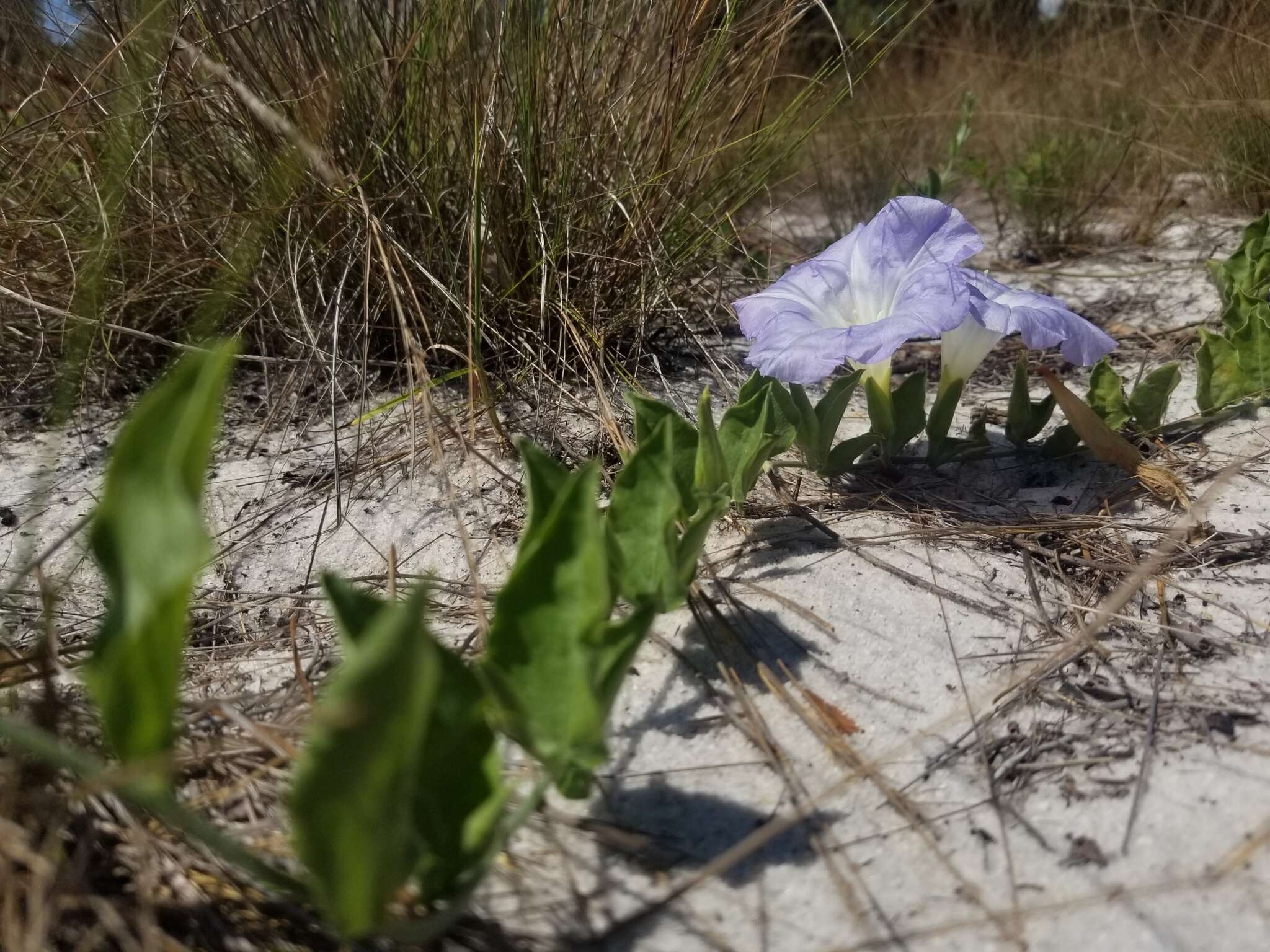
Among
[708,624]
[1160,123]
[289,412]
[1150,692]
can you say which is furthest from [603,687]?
[1160,123]

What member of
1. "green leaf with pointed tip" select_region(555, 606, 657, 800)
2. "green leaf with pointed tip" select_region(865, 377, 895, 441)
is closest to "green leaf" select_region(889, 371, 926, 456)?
"green leaf with pointed tip" select_region(865, 377, 895, 441)

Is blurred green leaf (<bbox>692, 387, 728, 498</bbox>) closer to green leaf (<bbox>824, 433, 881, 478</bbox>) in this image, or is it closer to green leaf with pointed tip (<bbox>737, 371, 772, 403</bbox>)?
green leaf with pointed tip (<bbox>737, 371, 772, 403</bbox>)

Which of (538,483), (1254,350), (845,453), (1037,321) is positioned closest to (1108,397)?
(1254,350)

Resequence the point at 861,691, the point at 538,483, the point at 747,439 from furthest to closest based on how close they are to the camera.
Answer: the point at 747,439 → the point at 861,691 → the point at 538,483

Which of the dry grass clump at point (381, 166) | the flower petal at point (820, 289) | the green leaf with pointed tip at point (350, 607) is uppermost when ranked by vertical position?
the dry grass clump at point (381, 166)

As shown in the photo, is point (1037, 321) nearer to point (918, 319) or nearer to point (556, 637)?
point (918, 319)

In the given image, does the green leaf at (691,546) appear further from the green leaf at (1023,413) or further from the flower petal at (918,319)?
the green leaf at (1023,413)

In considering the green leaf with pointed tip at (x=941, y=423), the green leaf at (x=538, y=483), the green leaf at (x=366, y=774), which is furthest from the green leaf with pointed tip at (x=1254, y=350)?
the green leaf at (x=366, y=774)
